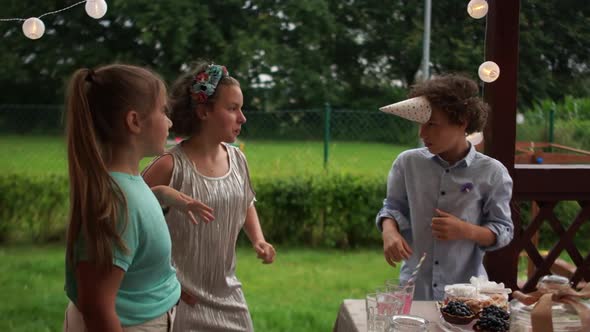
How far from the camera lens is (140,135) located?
125 centimetres

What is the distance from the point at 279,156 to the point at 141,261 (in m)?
5.90

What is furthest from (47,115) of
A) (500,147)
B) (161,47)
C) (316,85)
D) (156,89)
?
(156,89)

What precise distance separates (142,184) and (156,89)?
0.64 feet

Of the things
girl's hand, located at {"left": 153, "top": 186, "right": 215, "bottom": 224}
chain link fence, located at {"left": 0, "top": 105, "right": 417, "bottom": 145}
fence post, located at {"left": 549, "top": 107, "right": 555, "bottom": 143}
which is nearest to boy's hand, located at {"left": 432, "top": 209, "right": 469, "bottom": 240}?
girl's hand, located at {"left": 153, "top": 186, "right": 215, "bottom": 224}

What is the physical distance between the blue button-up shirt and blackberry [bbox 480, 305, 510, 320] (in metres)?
0.46

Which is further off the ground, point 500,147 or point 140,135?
point 140,135

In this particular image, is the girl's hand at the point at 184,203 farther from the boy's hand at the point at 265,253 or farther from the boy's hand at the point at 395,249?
the boy's hand at the point at 395,249

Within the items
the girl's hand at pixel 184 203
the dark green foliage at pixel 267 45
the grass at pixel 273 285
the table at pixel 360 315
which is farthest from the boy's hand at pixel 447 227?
the dark green foliage at pixel 267 45

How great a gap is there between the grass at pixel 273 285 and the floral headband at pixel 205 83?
1794 mm

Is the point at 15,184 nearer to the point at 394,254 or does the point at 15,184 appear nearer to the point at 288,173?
the point at 288,173

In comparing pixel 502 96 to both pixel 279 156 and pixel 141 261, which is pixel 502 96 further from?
pixel 279 156

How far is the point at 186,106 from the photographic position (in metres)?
1.78

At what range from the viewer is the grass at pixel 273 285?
370cm

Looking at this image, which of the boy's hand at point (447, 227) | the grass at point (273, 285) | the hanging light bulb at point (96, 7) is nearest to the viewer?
the boy's hand at point (447, 227)
